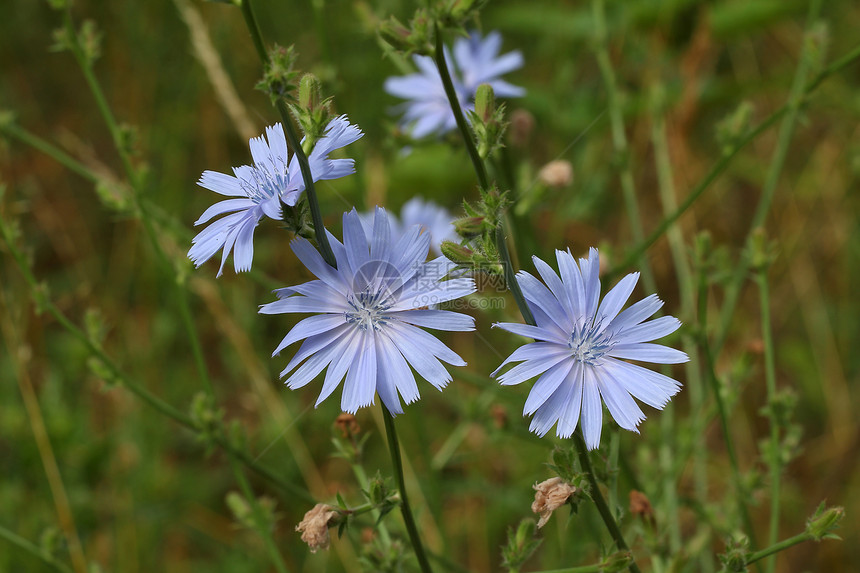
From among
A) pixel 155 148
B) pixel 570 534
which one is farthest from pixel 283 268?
pixel 570 534

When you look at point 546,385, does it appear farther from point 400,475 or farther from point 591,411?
point 400,475

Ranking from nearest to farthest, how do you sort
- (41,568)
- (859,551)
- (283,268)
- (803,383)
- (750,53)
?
(41,568)
(859,551)
(803,383)
(283,268)
(750,53)

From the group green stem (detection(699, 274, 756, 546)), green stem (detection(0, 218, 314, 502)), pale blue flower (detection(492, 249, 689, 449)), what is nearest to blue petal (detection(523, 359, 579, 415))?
pale blue flower (detection(492, 249, 689, 449))

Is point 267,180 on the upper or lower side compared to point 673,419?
lower

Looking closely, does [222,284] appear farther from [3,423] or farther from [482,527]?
[482,527]

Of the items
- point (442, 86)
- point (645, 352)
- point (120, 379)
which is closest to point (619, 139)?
point (442, 86)

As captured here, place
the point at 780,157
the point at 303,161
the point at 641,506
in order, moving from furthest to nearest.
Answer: the point at 780,157 < the point at 641,506 < the point at 303,161

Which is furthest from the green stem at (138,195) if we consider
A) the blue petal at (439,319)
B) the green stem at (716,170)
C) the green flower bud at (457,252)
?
the green stem at (716,170)
